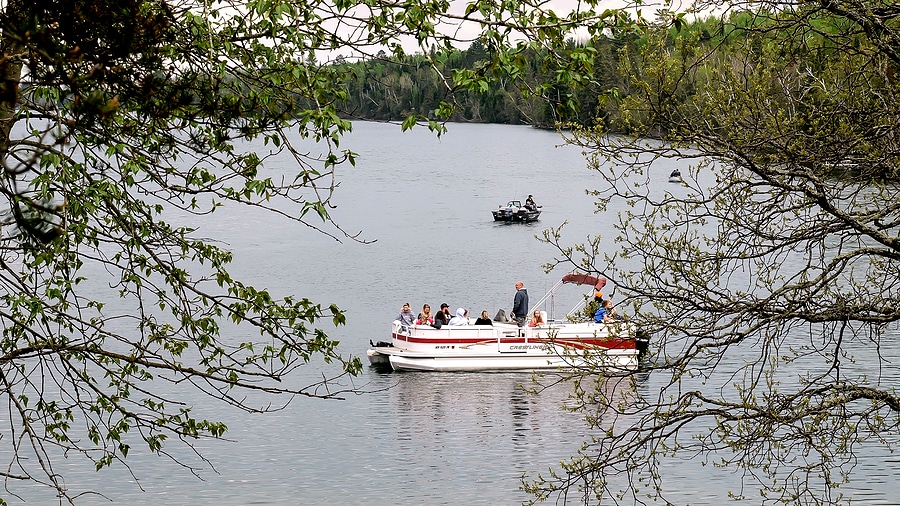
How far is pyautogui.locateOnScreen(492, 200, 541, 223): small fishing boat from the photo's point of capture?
72.4 m

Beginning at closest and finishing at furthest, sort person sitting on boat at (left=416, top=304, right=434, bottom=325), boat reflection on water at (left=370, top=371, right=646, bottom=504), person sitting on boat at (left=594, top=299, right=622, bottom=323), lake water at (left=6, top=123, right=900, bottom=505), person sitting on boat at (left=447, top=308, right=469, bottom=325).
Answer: person sitting on boat at (left=594, top=299, right=622, bottom=323) < lake water at (left=6, top=123, right=900, bottom=505) < boat reflection on water at (left=370, top=371, right=646, bottom=504) < person sitting on boat at (left=447, top=308, right=469, bottom=325) < person sitting on boat at (left=416, top=304, right=434, bottom=325)

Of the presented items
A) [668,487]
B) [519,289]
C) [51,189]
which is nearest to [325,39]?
[51,189]

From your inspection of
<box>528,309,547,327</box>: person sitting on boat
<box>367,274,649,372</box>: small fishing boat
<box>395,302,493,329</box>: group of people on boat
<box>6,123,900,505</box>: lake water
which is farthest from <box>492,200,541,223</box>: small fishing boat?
<box>367,274,649,372</box>: small fishing boat

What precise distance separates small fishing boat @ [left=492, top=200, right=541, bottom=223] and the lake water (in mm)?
7662

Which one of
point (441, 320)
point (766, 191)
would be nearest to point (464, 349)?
point (441, 320)

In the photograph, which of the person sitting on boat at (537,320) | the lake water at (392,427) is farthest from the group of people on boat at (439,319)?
the lake water at (392,427)

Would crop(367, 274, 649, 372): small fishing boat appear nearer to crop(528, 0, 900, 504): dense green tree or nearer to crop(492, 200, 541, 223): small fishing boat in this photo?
crop(528, 0, 900, 504): dense green tree

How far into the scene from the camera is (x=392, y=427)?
28016 millimetres

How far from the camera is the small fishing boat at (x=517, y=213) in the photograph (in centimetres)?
7244

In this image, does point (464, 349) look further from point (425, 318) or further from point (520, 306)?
point (520, 306)

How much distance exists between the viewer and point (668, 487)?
22.6 metres

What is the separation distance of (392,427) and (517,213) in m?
45.6

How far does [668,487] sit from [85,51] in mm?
19353

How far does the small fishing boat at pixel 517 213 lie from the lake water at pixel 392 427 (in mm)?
7662
